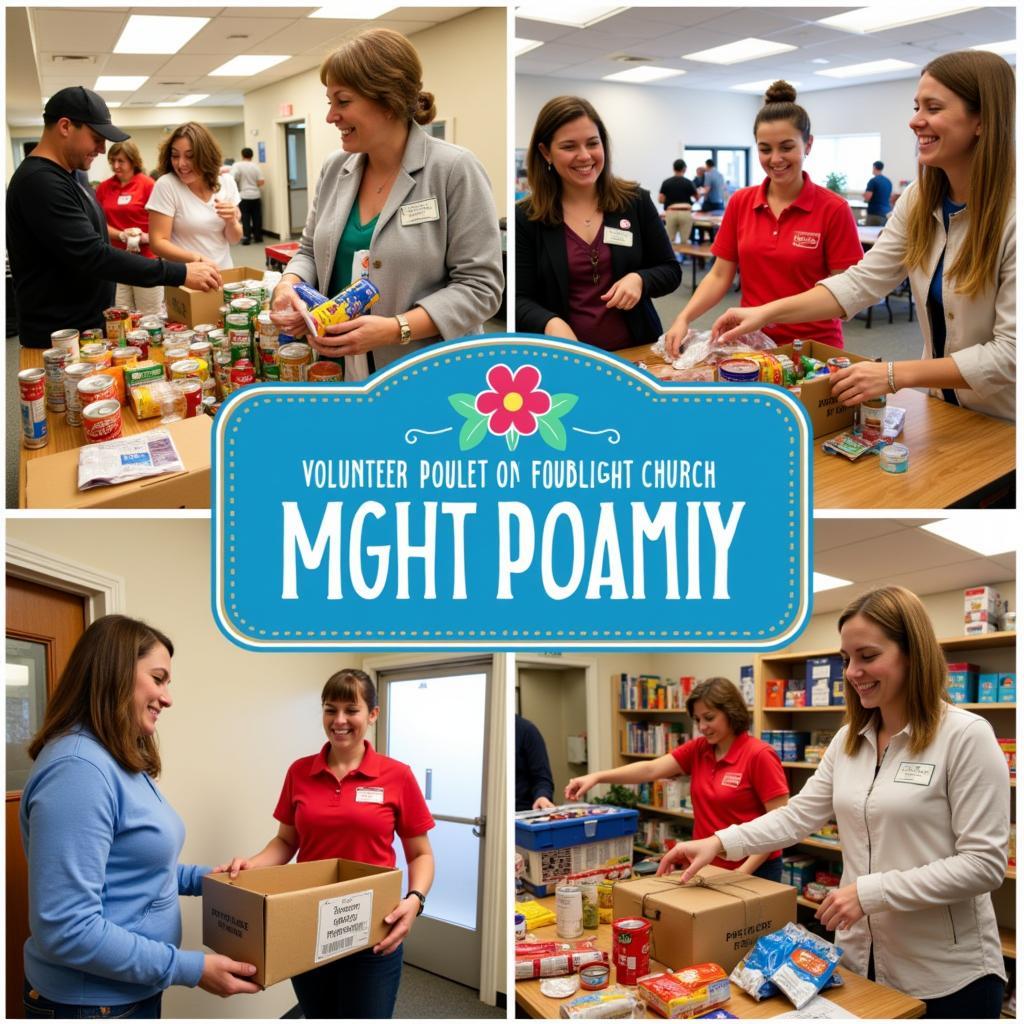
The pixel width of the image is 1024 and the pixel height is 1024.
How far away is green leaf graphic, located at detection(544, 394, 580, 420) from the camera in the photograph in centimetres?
179

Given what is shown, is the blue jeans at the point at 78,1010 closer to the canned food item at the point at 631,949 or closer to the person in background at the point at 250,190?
the canned food item at the point at 631,949

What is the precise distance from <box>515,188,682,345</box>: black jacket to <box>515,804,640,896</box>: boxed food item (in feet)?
4.48

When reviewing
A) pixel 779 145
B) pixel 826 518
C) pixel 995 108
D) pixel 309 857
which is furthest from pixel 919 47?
pixel 309 857

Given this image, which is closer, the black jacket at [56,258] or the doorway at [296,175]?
the black jacket at [56,258]

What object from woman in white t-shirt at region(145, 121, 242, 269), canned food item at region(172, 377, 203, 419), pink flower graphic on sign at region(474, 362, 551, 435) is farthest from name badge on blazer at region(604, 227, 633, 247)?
woman in white t-shirt at region(145, 121, 242, 269)

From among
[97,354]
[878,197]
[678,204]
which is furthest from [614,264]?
[878,197]

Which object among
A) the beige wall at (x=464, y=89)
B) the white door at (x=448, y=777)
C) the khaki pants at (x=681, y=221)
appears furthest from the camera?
the khaki pants at (x=681, y=221)

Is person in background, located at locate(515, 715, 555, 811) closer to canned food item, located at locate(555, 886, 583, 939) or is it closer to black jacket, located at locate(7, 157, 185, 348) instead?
canned food item, located at locate(555, 886, 583, 939)

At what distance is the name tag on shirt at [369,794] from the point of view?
7.05ft

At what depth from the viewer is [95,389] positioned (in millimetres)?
2064

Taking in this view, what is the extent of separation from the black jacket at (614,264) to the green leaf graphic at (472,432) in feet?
2.82

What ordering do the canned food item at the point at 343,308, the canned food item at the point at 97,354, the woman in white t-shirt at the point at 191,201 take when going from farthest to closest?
the woman in white t-shirt at the point at 191,201, the canned food item at the point at 97,354, the canned food item at the point at 343,308

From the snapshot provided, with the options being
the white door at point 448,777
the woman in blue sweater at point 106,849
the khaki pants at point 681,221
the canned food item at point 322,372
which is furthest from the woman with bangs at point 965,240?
the khaki pants at point 681,221

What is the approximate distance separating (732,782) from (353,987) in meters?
1.18
